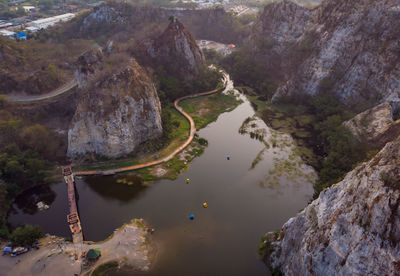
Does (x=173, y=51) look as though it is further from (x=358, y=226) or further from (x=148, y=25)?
(x=358, y=226)

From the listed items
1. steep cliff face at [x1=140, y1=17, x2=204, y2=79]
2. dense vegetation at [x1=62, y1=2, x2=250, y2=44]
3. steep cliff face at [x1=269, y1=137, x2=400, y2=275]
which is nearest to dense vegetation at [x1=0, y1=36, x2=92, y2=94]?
steep cliff face at [x1=140, y1=17, x2=204, y2=79]

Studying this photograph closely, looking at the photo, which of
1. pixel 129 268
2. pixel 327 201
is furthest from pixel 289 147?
pixel 129 268

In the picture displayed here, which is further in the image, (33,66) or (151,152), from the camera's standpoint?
(33,66)

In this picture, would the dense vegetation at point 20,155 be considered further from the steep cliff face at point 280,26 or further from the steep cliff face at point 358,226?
the steep cliff face at point 280,26

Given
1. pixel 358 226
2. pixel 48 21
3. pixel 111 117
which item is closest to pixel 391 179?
pixel 358 226

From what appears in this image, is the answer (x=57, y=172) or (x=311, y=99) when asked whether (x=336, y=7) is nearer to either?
(x=311, y=99)

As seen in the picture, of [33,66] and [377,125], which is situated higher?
[377,125]
